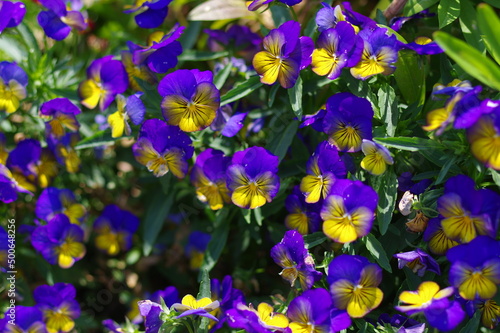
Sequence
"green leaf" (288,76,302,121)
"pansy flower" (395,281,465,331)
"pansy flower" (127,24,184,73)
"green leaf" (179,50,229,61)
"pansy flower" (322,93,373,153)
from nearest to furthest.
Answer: "pansy flower" (395,281,465,331), "pansy flower" (322,93,373,153), "green leaf" (288,76,302,121), "pansy flower" (127,24,184,73), "green leaf" (179,50,229,61)

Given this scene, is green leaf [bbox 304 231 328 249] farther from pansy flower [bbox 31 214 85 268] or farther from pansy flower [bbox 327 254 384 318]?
pansy flower [bbox 31 214 85 268]

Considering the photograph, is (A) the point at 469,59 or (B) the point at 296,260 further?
(B) the point at 296,260

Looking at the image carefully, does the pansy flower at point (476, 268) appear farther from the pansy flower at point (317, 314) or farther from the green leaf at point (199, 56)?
the green leaf at point (199, 56)

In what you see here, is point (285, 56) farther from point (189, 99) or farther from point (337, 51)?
point (189, 99)

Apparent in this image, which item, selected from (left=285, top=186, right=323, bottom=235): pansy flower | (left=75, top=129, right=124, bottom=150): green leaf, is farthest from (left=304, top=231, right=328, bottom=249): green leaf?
(left=75, top=129, right=124, bottom=150): green leaf

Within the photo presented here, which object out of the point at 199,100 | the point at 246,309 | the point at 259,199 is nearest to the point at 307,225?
the point at 259,199

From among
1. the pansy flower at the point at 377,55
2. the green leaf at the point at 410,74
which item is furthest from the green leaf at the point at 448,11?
the pansy flower at the point at 377,55

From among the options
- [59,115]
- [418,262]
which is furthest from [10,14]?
[418,262]
